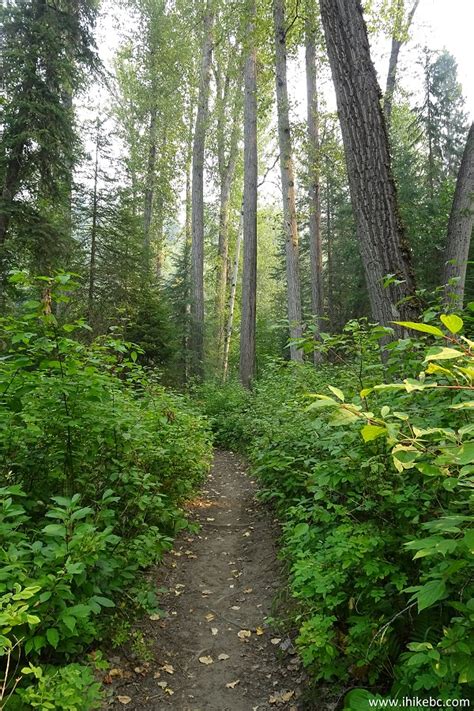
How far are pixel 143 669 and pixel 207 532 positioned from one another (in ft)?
7.04

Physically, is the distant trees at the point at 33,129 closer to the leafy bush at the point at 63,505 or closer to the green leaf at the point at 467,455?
the leafy bush at the point at 63,505

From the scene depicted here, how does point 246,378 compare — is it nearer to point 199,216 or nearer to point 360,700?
point 199,216

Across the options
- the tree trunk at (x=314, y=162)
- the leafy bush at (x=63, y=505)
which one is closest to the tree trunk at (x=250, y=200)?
the tree trunk at (x=314, y=162)

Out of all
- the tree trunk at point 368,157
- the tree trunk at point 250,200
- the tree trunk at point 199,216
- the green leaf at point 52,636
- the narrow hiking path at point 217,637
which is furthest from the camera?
the tree trunk at point 199,216

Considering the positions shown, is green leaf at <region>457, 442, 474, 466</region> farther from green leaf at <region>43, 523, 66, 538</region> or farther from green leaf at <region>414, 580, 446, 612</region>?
green leaf at <region>43, 523, 66, 538</region>

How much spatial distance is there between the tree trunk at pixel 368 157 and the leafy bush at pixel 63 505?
100 inches

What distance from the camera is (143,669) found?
9.02 ft

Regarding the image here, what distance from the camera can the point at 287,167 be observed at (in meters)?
11.1

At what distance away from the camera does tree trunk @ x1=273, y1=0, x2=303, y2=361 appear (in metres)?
10.5

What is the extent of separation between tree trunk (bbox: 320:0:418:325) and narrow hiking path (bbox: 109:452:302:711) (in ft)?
8.97

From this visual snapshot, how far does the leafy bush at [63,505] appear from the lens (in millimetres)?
2096

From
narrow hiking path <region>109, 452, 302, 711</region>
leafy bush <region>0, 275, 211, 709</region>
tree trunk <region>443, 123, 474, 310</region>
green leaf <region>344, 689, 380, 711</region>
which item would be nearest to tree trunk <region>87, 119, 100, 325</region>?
leafy bush <region>0, 275, 211, 709</region>

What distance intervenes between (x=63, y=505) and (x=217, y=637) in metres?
1.58

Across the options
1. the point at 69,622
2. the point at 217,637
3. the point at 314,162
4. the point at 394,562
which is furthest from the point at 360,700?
the point at 314,162
